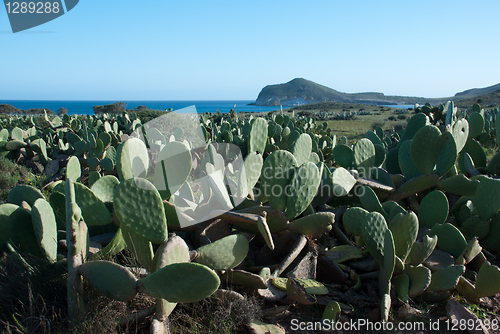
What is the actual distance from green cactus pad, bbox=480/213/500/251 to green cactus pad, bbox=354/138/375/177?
107 cm

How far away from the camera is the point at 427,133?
113 inches

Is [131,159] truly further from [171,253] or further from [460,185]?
[460,185]

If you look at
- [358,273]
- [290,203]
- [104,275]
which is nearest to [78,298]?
[104,275]

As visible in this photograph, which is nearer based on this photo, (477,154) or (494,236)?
(494,236)

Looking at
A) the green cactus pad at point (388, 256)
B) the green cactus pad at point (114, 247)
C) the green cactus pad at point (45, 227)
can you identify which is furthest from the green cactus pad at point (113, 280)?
the green cactus pad at point (388, 256)

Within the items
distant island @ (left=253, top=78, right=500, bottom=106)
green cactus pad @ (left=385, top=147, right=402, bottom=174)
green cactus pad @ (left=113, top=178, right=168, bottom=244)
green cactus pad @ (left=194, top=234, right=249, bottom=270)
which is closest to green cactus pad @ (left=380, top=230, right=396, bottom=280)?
green cactus pad @ (left=194, top=234, right=249, bottom=270)

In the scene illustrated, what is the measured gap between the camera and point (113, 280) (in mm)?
1559

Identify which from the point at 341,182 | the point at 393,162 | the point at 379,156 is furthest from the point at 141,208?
the point at 393,162

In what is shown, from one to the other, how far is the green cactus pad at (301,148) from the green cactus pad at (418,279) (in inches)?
54.6

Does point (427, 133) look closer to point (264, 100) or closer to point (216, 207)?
point (216, 207)

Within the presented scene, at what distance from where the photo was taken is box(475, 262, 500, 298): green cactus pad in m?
1.90

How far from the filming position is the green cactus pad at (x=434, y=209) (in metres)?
2.50

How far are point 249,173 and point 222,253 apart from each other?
34.1 inches

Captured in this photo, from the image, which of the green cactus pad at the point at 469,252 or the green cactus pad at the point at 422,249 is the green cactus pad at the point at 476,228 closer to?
the green cactus pad at the point at 469,252
